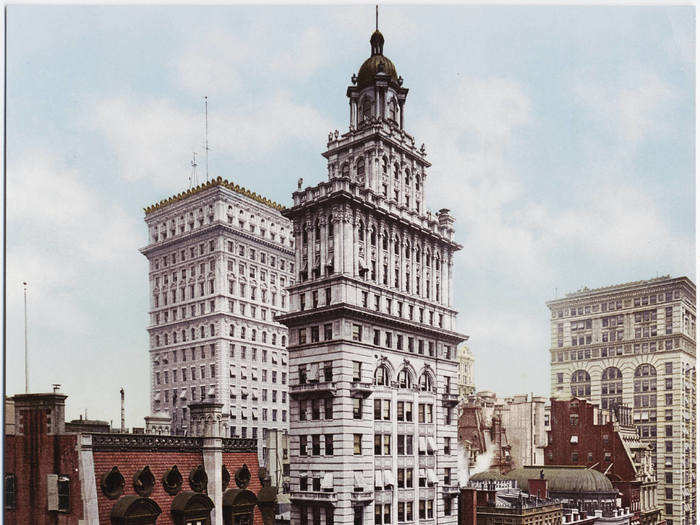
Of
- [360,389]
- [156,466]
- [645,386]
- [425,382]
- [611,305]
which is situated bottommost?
[156,466]

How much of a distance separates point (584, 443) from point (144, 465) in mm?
19130

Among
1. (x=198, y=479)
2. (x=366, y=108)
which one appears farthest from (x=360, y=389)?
(x=366, y=108)

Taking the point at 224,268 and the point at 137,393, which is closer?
the point at 137,393

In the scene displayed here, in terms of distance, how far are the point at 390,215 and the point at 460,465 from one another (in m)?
10.7

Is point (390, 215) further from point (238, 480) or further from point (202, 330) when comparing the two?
point (238, 480)

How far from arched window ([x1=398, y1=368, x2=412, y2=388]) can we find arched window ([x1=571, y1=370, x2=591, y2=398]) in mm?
6095

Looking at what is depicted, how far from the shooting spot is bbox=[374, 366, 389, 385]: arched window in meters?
26.3

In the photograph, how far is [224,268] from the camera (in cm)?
2502

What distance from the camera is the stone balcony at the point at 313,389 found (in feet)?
81.7

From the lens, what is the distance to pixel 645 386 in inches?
1131

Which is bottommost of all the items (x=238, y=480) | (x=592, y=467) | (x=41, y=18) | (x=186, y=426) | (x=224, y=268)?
(x=592, y=467)

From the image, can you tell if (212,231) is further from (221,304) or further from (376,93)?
(376,93)

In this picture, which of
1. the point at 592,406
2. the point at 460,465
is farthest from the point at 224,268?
the point at 592,406

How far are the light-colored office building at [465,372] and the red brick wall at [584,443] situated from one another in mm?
3373
